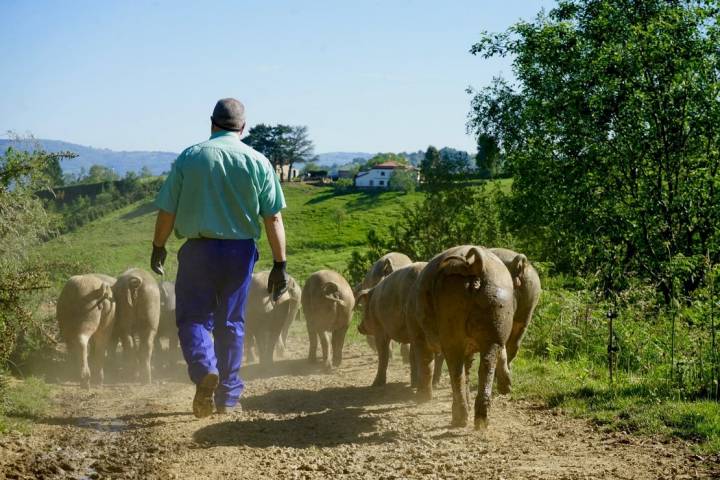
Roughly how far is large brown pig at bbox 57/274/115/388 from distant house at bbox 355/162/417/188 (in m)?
81.3

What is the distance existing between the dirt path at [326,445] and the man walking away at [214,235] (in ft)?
2.14

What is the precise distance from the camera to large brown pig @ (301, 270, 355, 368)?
478 inches

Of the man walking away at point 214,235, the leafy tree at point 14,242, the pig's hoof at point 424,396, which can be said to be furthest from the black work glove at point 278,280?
the leafy tree at point 14,242

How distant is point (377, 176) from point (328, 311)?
342 ft

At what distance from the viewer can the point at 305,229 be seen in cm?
6800

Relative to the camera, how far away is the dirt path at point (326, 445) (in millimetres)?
5633

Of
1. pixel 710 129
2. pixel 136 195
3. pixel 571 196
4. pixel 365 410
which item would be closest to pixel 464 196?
pixel 571 196

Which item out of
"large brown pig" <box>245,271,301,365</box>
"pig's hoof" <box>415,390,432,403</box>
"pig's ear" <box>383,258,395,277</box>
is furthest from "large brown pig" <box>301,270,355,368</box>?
"pig's hoof" <box>415,390,432,403</box>

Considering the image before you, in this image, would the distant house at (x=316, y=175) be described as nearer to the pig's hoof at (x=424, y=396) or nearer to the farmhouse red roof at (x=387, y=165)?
the farmhouse red roof at (x=387, y=165)

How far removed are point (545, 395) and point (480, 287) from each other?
92.2 inches

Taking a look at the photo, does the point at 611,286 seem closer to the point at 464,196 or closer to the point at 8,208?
the point at 464,196

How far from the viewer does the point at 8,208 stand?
8.63 meters

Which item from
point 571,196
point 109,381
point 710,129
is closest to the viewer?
point 109,381

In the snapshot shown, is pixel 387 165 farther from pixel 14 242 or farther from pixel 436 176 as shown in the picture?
pixel 14 242
